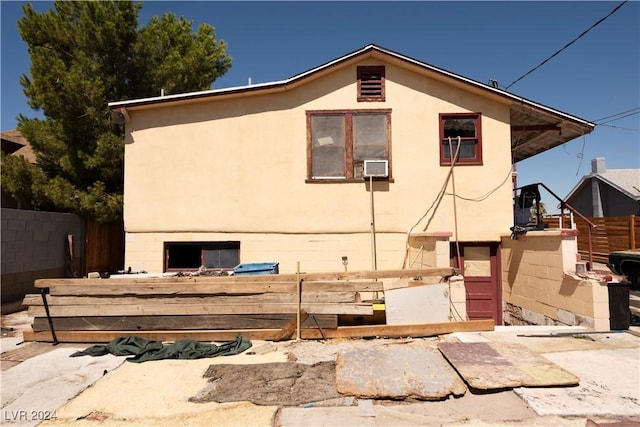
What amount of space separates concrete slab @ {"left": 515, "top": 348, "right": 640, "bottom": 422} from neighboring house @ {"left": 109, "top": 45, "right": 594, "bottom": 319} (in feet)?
13.6

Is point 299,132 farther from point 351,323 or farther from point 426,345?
point 426,345

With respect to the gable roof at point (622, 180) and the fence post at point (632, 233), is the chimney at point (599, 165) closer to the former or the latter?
the gable roof at point (622, 180)

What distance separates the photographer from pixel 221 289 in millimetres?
6273

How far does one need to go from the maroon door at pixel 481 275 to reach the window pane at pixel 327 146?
12.1 ft

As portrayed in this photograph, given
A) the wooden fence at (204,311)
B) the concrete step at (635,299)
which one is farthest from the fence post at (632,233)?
the wooden fence at (204,311)

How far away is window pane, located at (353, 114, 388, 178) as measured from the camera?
9.07 metres

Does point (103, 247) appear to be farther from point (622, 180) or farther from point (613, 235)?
point (622, 180)

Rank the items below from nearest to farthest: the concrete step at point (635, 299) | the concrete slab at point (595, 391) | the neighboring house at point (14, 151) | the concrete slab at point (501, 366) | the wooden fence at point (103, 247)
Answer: the concrete slab at point (595, 391) → the concrete slab at point (501, 366) → the concrete step at point (635, 299) → the wooden fence at point (103, 247) → the neighboring house at point (14, 151)

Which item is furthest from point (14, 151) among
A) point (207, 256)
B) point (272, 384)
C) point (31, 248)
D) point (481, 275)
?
point (481, 275)

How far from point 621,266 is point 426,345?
12341 millimetres

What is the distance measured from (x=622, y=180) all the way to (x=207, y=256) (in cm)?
3116

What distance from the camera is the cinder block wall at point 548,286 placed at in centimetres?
627

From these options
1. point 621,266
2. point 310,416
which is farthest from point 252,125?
point 621,266

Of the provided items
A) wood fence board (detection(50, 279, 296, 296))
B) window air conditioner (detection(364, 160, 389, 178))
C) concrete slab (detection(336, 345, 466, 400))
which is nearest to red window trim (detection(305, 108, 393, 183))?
window air conditioner (detection(364, 160, 389, 178))
